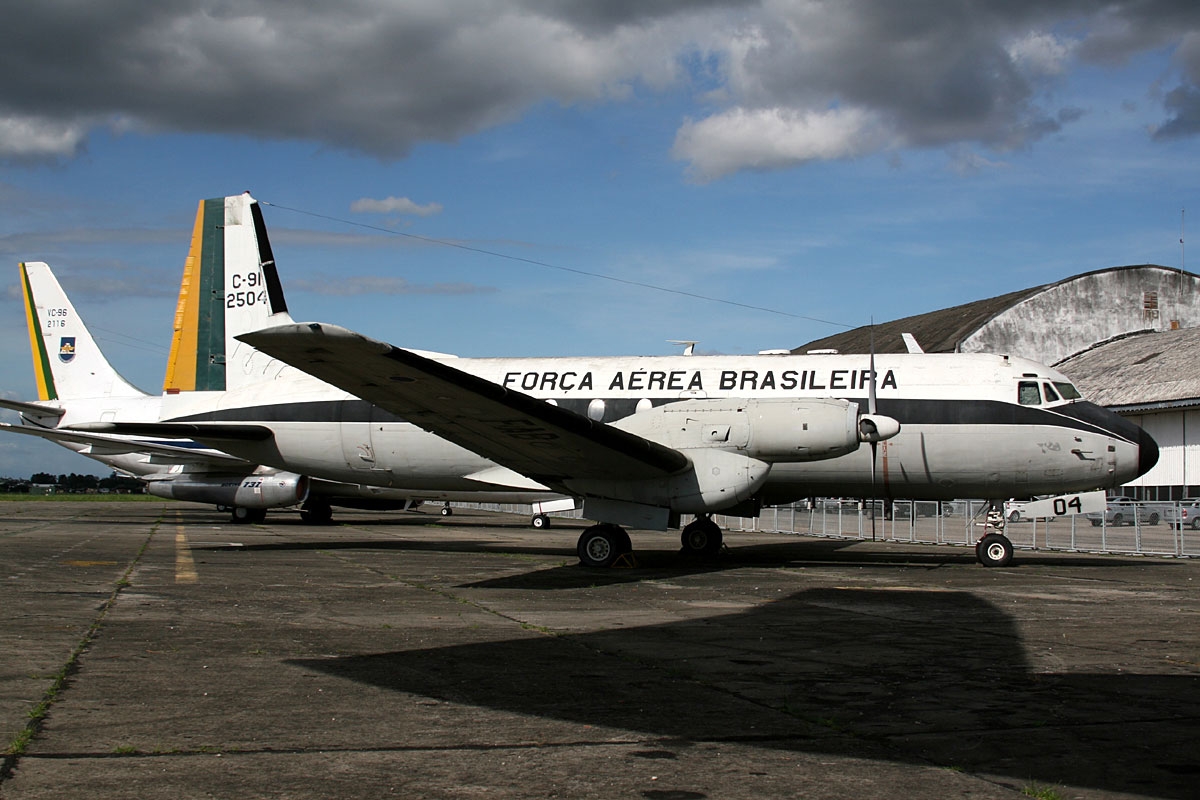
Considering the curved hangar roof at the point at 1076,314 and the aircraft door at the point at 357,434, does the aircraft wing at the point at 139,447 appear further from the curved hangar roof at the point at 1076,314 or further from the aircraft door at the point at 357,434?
the curved hangar roof at the point at 1076,314

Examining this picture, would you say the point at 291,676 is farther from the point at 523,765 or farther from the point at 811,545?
the point at 811,545

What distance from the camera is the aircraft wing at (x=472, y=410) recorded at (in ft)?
37.8

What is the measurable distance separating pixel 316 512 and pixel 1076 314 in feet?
125

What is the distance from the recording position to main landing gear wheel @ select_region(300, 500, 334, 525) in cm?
3622

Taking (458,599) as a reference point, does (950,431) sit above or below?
above

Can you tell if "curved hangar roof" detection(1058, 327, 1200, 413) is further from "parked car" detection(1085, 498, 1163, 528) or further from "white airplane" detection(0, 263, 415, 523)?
"white airplane" detection(0, 263, 415, 523)

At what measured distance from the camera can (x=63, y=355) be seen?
3647 centimetres

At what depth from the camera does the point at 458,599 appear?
41.2 feet

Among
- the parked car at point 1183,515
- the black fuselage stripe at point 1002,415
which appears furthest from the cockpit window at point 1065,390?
the parked car at point 1183,515

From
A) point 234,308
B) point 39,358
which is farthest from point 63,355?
point 234,308

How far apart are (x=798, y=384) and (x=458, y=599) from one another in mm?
9189

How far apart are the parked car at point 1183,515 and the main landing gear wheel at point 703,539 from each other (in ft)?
39.7

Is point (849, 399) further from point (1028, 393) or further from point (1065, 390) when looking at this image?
point (1065, 390)

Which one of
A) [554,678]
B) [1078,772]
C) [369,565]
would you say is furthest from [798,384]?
[1078,772]
